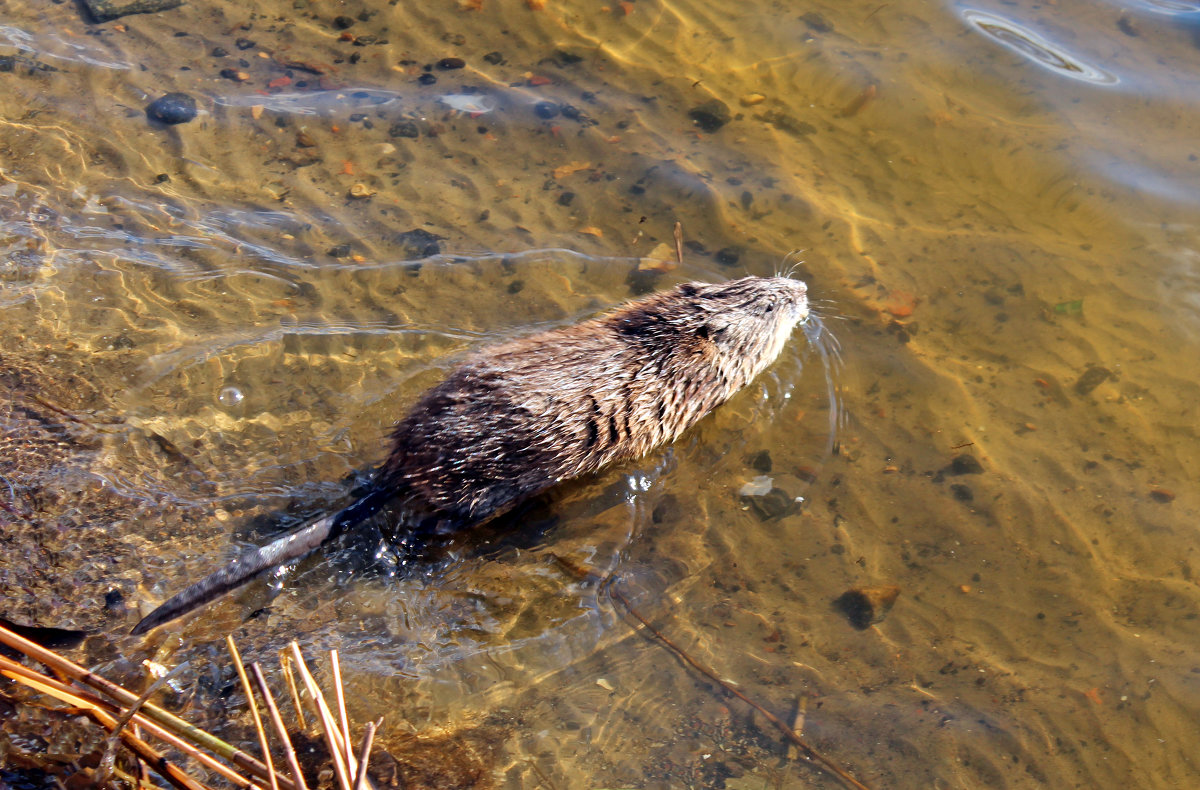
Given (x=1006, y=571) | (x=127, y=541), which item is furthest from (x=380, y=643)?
(x=1006, y=571)

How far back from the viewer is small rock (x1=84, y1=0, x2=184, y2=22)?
6102mm

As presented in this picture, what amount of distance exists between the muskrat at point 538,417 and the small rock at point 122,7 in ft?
14.1

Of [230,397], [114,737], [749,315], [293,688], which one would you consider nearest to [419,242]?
[230,397]

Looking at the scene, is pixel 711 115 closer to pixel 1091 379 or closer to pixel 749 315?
pixel 749 315

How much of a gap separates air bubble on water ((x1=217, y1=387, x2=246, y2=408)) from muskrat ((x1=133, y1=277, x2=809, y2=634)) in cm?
86

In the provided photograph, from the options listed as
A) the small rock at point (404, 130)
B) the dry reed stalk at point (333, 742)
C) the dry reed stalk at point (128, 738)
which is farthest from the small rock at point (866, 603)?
the small rock at point (404, 130)

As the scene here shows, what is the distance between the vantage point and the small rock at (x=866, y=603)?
3.73 m

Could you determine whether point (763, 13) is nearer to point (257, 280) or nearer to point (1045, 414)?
point (1045, 414)

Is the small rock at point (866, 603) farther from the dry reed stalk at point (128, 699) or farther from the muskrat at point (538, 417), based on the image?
the dry reed stalk at point (128, 699)

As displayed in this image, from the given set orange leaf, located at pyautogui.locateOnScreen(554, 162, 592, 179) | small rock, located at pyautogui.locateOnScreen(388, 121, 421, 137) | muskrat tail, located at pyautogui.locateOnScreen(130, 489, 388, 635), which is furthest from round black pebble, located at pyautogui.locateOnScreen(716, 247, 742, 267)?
muskrat tail, located at pyautogui.locateOnScreen(130, 489, 388, 635)

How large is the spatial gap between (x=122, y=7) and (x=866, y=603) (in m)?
6.34

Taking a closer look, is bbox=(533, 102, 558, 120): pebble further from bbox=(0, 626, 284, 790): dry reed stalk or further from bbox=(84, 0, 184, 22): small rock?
bbox=(0, 626, 284, 790): dry reed stalk

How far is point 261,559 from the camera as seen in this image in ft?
10.5

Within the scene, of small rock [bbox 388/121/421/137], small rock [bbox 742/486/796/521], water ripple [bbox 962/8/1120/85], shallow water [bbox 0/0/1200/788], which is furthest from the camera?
water ripple [bbox 962/8/1120/85]
